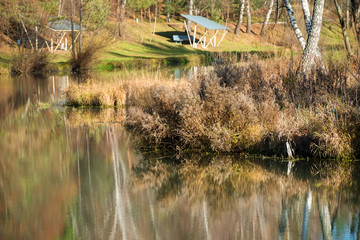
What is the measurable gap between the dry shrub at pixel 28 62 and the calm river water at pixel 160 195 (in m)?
21.3

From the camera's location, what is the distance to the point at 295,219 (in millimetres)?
6809

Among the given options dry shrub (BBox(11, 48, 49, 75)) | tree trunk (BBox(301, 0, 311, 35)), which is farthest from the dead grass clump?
dry shrub (BBox(11, 48, 49, 75))

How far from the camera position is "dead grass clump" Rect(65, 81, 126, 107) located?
17312 mm

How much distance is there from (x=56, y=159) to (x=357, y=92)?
599 centimetres

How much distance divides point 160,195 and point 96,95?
10.0 meters

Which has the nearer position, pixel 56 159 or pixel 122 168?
pixel 122 168

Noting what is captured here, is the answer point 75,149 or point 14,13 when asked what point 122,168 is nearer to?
point 75,149

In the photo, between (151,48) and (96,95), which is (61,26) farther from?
(96,95)

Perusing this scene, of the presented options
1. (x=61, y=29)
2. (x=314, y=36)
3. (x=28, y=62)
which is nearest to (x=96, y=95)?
(x=314, y=36)

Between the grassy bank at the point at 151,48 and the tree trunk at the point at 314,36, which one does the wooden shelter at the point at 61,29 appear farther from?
the tree trunk at the point at 314,36

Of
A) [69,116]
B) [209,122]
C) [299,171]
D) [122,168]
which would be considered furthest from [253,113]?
[69,116]

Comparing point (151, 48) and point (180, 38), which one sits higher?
point (180, 38)

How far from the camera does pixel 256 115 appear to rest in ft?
33.9

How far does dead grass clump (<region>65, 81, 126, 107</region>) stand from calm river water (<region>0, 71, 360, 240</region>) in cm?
487
